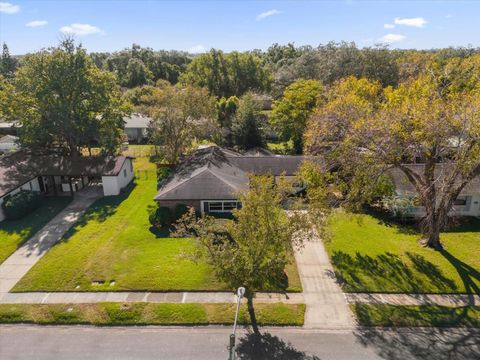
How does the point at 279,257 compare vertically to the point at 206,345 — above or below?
above

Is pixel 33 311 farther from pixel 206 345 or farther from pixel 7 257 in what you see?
pixel 206 345

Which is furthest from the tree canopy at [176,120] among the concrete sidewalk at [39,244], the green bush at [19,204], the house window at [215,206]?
the green bush at [19,204]

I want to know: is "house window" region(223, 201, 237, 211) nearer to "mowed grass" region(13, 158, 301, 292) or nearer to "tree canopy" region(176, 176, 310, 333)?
"mowed grass" region(13, 158, 301, 292)

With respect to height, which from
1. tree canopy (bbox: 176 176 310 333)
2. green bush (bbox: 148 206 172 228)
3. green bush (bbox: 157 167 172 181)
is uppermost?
tree canopy (bbox: 176 176 310 333)

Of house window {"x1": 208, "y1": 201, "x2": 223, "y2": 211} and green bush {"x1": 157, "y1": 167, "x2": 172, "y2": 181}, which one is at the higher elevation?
green bush {"x1": 157, "y1": 167, "x2": 172, "y2": 181}

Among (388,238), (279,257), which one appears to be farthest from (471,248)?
(279,257)

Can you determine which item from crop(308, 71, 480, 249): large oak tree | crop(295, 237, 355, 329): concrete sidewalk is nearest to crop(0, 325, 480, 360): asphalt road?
crop(295, 237, 355, 329): concrete sidewalk

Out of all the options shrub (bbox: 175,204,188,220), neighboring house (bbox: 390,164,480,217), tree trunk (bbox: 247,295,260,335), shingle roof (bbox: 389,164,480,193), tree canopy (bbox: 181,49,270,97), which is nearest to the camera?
tree trunk (bbox: 247,295,260,335)
